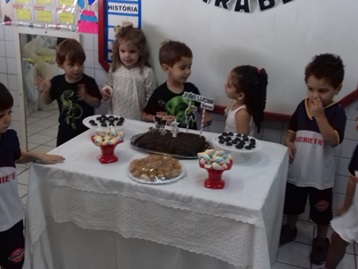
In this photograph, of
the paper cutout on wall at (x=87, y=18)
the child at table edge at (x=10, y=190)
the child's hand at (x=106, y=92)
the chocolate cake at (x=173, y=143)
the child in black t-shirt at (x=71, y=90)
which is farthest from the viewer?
the paper cutout on wall at (x=87, y=18)

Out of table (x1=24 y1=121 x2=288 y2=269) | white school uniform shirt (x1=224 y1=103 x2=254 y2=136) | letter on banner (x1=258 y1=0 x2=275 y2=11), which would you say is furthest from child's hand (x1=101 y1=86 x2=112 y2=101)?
letter on banner (x1=258 y1=0 x2=275 y2=11)

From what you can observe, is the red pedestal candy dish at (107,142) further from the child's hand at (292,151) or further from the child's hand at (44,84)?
the child's hand at (292,151)

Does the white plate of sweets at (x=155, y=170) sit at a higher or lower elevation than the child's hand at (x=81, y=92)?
lower

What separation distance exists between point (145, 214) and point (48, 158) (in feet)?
1.52

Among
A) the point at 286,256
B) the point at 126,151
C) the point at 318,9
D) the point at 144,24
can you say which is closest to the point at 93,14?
the point at 144,24

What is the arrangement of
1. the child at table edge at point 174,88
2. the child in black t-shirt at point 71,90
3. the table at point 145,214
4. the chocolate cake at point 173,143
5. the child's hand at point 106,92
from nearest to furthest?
1. the table at point 145,214
2. the chocolate cake at point 173,143
3. the child at table edge at point 174,88
4. the child in black t-shirt at point 71,90
5. the child's hand at point 106,92

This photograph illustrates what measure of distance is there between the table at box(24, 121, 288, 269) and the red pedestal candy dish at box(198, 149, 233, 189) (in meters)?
0.03

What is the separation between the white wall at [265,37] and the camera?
6.86 ft

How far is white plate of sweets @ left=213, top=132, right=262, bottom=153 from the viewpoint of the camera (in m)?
1.65

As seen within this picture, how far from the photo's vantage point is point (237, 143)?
170 centimetres

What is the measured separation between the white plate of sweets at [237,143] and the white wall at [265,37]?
665mm

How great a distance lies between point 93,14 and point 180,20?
603mm

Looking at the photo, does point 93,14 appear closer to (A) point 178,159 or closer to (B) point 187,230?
(A) point 178,159

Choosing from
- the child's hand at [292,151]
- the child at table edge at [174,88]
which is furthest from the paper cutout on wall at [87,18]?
the child's hand at [292,151]
